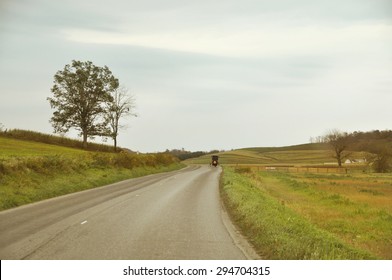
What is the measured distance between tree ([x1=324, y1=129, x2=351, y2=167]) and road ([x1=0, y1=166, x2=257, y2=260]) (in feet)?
400

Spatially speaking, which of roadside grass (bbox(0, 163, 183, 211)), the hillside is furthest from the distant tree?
roadside grass (bbox(0, 163, 183, 211))

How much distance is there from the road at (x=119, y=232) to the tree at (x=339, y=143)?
400 feet

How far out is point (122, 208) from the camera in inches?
688

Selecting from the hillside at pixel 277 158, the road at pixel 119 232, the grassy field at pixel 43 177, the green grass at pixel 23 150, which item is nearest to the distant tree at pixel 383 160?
the hillside at pixel 277 158

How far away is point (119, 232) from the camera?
11.9 metres

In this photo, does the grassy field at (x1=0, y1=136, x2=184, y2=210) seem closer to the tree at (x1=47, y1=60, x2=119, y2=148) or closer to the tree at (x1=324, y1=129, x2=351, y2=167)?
the tree at (x1=47, y1=60, x2=119, y2=148)

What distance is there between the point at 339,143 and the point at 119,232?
13097 centimetres

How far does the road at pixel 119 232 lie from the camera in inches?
365

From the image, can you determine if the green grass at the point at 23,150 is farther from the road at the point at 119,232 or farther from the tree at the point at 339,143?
the tree at the point at 339,143

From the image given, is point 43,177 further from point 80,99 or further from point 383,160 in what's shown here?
point 383,160

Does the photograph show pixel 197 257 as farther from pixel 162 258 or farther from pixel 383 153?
pixel 383 153

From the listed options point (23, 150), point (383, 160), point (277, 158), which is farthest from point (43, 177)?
point (277, 158)

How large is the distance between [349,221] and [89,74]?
5671 centimetres
